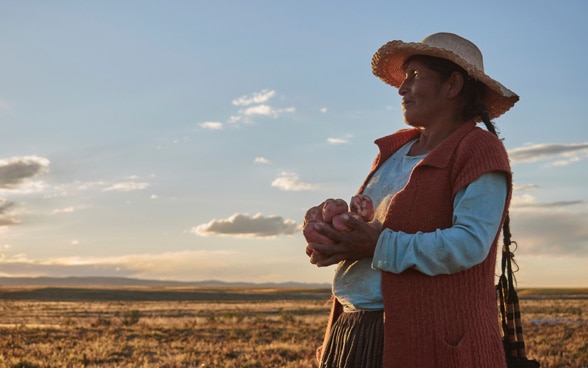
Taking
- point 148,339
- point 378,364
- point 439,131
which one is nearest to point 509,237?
point 439,131

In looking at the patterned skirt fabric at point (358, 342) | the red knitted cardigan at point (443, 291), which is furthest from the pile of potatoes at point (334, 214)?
the patterned skirt fabric at point (358, 342)

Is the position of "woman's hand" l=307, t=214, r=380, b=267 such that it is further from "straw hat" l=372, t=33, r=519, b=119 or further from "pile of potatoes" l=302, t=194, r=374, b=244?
"straw hat" l=372, t=33, r=519, b=119

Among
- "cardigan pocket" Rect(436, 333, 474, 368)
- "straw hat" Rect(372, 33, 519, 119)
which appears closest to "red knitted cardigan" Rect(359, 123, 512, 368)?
"cardigan pocket" Rect(436, 333, 474, 368)

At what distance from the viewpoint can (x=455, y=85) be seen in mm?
3000

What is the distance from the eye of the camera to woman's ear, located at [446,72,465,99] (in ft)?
Answer: 9.81

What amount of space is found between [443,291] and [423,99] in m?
0.80

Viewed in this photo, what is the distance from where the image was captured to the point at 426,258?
8.46ft

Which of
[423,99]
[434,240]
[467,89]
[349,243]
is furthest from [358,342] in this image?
[467,89]

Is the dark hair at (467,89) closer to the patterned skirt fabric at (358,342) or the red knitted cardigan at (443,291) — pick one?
the red knitted cardigan at (443,291)

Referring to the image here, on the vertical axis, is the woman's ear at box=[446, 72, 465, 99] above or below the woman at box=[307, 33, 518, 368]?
above

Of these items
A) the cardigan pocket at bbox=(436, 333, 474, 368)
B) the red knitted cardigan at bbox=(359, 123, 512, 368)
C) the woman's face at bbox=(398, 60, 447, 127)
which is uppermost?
the woman's face at bbox=(398, 60, 447, 127)

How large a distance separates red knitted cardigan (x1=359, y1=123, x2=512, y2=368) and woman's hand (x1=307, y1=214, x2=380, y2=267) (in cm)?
11

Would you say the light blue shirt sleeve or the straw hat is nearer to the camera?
the light blue shirt sleeve

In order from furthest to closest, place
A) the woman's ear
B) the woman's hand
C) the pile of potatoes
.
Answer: the woman's ear → the pile of potatoes → the woman's hand
